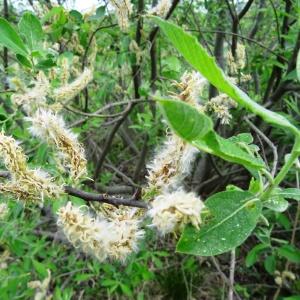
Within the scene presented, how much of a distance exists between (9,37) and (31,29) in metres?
0.17

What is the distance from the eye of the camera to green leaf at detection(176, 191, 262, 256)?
0.57 m

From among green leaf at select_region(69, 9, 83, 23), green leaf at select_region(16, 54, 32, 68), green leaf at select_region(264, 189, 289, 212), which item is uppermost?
green leaf at select_region(69, 9, 83, 23)

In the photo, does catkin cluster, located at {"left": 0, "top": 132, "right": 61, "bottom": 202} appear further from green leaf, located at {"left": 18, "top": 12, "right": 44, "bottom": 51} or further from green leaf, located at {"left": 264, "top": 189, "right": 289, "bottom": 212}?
green leaf, located at {"left": 18, "top": 12, "right": 44, "bottom": 51}

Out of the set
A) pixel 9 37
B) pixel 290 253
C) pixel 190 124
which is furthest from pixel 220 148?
pixel 290 253

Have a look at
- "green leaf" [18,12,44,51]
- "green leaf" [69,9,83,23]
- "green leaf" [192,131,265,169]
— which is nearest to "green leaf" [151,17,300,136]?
"green leaf" [192,131,265,169]

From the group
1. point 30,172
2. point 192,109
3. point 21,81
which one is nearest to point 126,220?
point 30,172

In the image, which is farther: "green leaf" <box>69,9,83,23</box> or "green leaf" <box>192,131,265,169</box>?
"green leaf" <box>69,9,83,23</box>

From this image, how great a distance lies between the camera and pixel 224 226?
0.60m

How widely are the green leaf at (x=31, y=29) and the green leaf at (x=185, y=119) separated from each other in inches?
28.8

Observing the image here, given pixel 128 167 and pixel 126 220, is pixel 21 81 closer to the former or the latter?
pixel 126 220

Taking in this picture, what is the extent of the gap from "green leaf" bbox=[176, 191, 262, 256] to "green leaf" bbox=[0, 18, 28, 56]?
530 mm

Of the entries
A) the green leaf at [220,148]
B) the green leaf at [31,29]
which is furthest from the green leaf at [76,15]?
the green leaf at [220,148]

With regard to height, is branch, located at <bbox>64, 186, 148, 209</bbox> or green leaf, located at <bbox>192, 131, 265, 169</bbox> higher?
green leaf, located at <bbox>192, 131, 265, 169</bbox>

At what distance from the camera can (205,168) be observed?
8.63 feet
